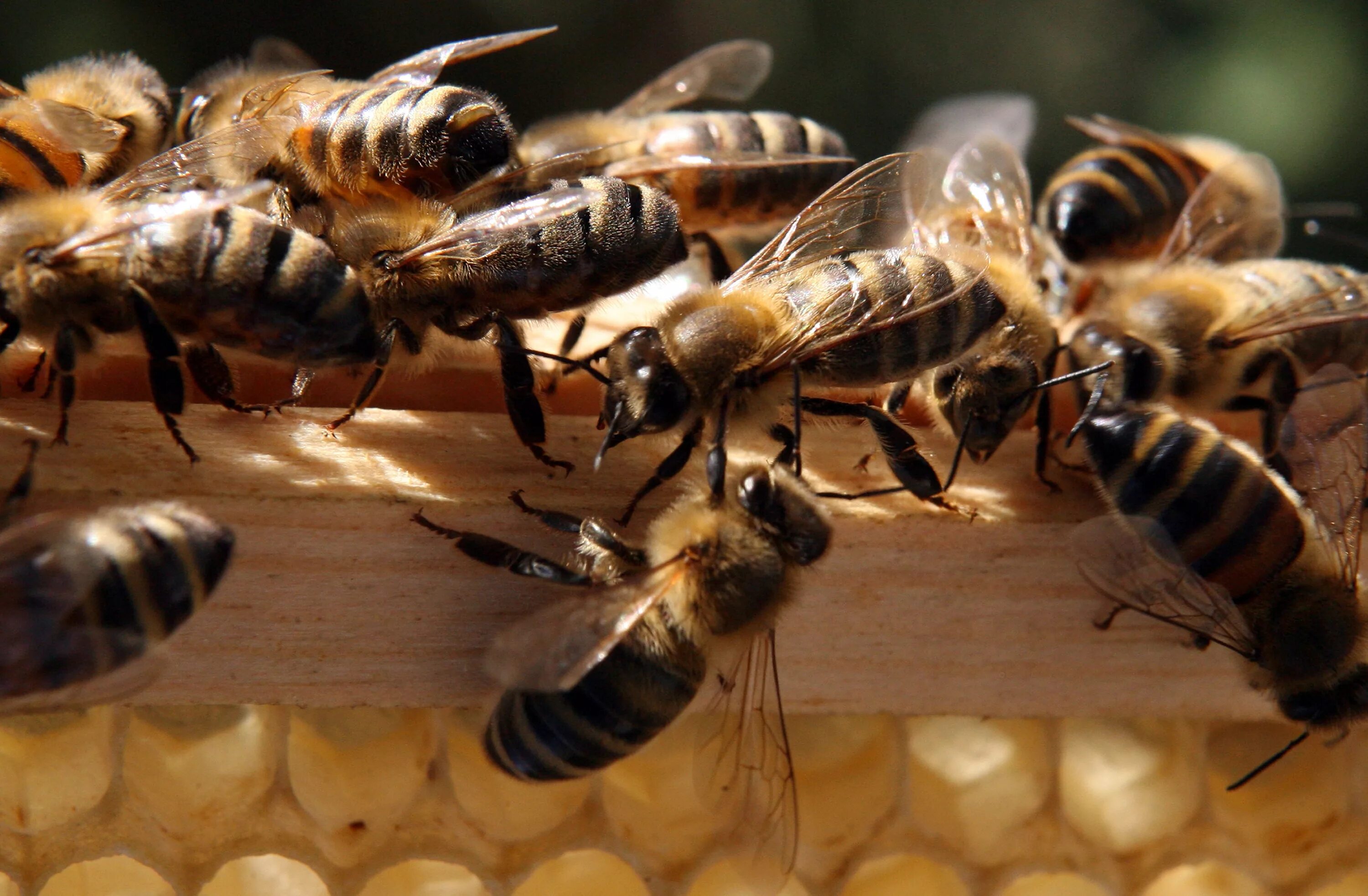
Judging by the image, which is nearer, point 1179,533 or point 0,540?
point 0,540

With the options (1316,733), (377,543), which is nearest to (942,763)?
(1316,733)

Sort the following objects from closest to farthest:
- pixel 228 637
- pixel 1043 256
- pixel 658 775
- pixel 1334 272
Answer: pixel 228 637 → pixel 658 775 → pixel 1334 272 → pixel 1043 256

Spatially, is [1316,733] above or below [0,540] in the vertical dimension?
below

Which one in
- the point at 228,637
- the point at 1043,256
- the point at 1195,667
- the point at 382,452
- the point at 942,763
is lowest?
the point at 942,763

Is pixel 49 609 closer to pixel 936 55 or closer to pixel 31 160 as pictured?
pixel 31 160

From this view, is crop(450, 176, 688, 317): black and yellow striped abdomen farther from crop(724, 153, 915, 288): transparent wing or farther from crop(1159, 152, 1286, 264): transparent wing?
crop(1159, 152, 1286, 264): transparent wing

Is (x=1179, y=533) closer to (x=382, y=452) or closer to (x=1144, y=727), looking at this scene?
(x=1144, y=727)
